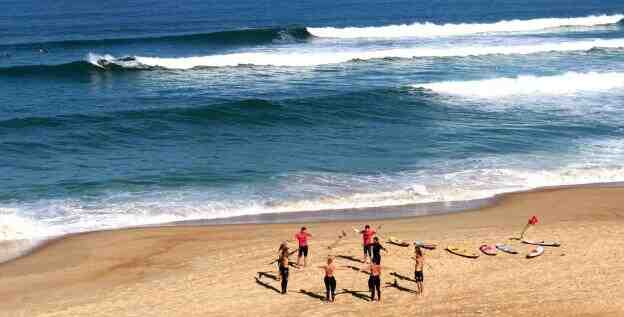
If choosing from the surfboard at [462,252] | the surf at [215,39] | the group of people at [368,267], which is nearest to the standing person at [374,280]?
the group of people at [368,267]

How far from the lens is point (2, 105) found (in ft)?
127

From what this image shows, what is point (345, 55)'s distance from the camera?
5300 cm

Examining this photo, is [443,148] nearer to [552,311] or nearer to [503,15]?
A: [552,311]

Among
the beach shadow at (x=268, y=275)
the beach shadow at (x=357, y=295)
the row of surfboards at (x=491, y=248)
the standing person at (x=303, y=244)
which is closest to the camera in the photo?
the beach shadow at (x=357, y=295)

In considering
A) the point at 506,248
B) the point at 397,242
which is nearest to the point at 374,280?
the point at 397,242

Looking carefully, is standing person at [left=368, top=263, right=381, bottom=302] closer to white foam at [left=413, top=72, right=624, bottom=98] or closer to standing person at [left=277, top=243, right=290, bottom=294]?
standing person at [left=277, top=243, right=290, bottom=294]

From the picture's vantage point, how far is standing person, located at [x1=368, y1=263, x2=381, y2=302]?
716 inches

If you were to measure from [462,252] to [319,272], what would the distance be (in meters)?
3.58

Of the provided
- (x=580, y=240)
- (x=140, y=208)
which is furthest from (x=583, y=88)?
(x=140, y=208)

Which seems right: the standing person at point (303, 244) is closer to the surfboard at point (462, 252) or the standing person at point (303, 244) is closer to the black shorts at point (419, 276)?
the black shorts at point (419, 276)

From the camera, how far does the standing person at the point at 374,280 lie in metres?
18.2

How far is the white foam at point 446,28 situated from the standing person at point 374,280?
4500 centimetres

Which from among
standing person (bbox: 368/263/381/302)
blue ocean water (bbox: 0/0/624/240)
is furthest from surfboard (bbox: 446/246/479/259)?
blue ocean water (bbox: 0/0/624/240)

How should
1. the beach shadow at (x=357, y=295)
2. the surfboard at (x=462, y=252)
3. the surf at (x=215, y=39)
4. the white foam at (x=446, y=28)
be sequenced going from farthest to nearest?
1. the white foam at (x=446, y=28)
2. the surf at (x=215, y=39)
3. the surfboard at (x=462, y=252)
4. the beach shadow at (x=357, y=295)
